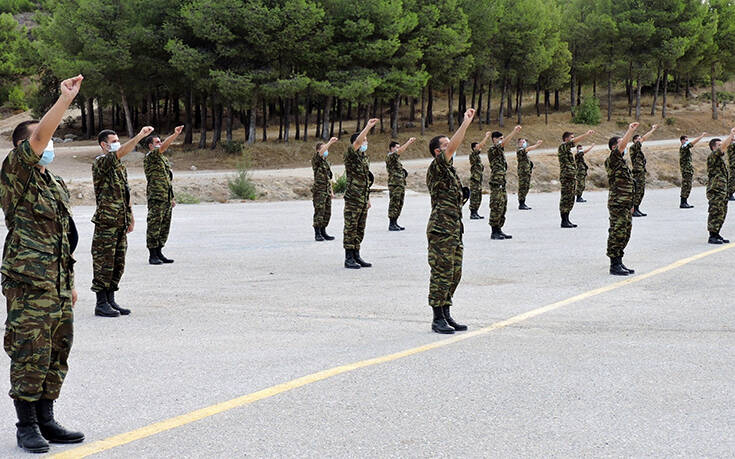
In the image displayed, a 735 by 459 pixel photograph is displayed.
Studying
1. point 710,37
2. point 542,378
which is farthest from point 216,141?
point 542,378

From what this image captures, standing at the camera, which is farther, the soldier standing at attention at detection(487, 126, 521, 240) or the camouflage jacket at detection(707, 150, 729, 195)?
the soldier standing at attention at detection(487, 126, 521, 240)

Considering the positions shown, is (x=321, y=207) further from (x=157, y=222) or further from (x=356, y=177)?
(x=157, y=222)

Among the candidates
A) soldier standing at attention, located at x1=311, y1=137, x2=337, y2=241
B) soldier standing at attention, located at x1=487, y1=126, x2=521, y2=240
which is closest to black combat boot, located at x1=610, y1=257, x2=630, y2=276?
soldier standing at attention, located at x1=487, y1=126, x2=521, y2=240

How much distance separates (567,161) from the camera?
65.5ft

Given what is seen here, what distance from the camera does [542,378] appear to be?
625 cm

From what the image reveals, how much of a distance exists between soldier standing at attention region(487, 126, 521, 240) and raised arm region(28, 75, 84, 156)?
37.7ft

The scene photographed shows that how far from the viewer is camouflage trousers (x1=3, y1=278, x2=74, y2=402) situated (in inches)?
184

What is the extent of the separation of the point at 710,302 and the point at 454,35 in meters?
40.8

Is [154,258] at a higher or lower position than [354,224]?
lower

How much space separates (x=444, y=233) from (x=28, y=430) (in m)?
4.44

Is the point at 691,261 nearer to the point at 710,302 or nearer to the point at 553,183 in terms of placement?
the point at 710,302

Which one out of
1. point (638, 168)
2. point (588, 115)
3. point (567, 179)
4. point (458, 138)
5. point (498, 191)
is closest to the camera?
point (458, 138)

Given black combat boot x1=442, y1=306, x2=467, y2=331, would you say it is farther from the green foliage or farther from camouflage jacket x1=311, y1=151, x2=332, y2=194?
the green foliage

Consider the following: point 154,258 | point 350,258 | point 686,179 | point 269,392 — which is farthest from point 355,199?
point 686,179
